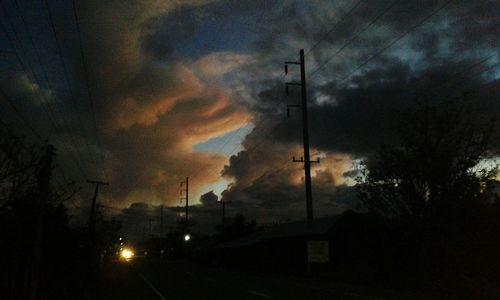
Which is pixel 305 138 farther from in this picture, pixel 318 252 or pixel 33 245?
pixel 33 245

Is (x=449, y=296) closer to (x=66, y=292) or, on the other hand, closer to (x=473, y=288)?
(x=473, y=288)

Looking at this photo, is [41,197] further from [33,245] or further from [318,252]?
[318,252]

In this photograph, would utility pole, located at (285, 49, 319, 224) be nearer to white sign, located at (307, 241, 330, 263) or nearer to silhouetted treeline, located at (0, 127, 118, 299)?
white sign, located at (307, 241, 330, 263)

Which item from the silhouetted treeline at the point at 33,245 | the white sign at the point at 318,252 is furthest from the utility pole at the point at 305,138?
the silhouetted treeline at the point at 33,245

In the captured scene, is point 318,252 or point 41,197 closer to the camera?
point 41,197

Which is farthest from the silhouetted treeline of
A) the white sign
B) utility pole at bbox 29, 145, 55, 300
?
the white sign

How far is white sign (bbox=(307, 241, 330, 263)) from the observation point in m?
36.2

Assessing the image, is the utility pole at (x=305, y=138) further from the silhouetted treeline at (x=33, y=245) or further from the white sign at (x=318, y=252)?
the silhouetted treeline at (x=33, y=245)

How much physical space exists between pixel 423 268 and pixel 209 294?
1208 cm

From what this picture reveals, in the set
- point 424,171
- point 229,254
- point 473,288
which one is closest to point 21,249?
point 473,288

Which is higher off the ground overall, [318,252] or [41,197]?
[41,197]

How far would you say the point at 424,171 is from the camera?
27797 millimetres

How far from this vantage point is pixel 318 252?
3631 cm

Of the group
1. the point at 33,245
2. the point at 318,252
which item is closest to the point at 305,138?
the point at 318,252
